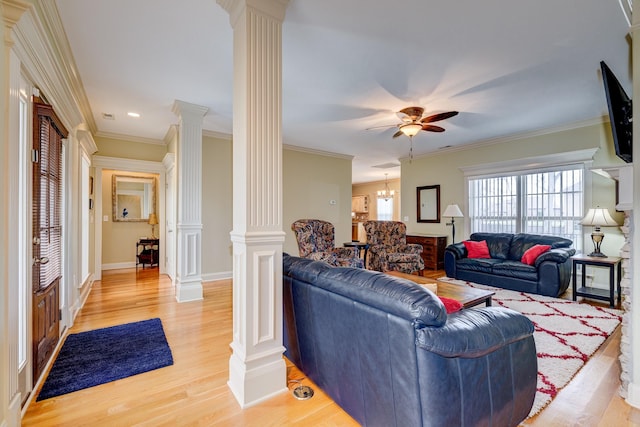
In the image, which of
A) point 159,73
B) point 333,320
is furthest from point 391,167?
point 333,320

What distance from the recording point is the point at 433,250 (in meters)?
6.03

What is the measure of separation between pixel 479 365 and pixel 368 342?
471 mm

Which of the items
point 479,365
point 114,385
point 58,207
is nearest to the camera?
point 479,365

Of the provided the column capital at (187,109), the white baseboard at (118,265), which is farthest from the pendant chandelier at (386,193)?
the white baseboard at (118,265)

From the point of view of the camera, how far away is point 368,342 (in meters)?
1.40

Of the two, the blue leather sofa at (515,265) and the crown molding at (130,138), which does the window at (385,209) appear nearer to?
the blue leather sofa at (515,265)

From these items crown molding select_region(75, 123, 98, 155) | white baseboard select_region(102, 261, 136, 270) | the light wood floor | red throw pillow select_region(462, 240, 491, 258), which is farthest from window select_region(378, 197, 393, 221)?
crown molding select_region(75, 123, 98, 155)

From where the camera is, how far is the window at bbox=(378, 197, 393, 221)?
11.1m

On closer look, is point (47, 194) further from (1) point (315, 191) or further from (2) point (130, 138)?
→ (1) point (315, 191)

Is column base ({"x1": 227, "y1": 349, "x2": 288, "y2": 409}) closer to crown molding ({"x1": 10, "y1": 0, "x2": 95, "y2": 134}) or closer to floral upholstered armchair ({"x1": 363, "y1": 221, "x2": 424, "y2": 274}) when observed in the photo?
crown molding ({"x1": 10, "y1": 0, "x2": 95, "y2": 134})

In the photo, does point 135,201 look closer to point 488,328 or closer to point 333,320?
point 333,320

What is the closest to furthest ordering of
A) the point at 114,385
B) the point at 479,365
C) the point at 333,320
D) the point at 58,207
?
1. the point at 479,365
2. the point at 333,320
3. the point at 114,385
4. the point at 58,207

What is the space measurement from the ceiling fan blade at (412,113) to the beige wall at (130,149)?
4512 millimetres

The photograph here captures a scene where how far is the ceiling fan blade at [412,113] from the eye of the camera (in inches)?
149
